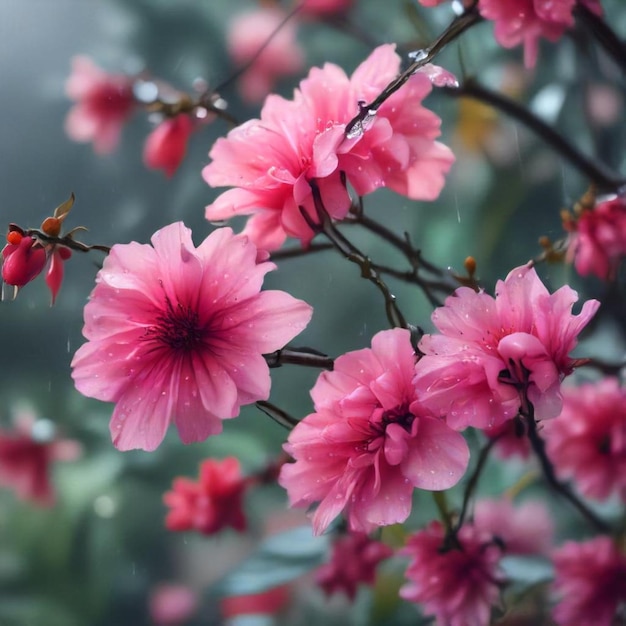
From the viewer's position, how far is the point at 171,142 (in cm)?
49

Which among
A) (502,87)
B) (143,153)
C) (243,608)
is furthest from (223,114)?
(243,608)

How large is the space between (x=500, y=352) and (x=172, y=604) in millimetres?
334

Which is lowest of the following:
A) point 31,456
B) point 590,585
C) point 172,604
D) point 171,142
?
point 590,585

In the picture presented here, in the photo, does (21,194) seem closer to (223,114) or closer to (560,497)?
(223,114)

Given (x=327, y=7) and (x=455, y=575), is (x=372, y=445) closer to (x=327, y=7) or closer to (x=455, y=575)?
(x=455, y=575)

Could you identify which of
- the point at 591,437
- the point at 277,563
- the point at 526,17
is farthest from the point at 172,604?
the point at 526,17

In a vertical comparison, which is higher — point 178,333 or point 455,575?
point 178,333

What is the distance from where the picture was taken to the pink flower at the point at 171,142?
1.60 feet

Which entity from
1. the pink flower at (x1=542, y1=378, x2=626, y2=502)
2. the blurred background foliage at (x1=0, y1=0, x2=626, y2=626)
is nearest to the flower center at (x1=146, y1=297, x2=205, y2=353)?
the blurred background foliage at (x1=0, y1=0, x2=626, y2=626)

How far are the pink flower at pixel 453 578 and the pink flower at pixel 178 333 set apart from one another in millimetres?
181

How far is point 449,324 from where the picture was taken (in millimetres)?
302

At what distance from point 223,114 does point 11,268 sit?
0.58ft

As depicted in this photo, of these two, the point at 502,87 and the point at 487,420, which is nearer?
the point at 487,420

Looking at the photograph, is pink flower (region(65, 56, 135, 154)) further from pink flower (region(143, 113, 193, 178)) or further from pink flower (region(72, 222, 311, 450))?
pink flower (region(72, 222, 311, 450))
